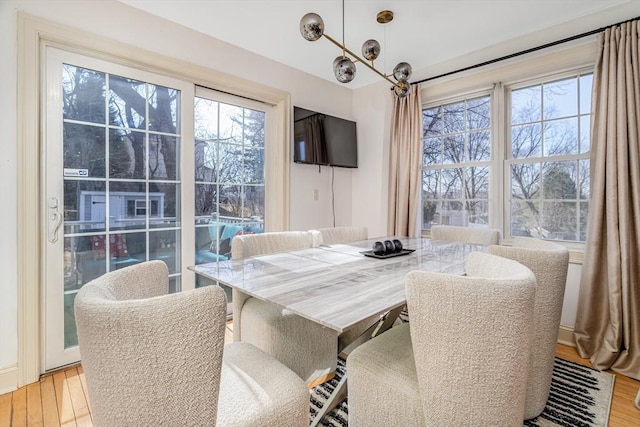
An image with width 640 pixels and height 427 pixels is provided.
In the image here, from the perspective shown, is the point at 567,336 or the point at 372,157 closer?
the point at 567,336

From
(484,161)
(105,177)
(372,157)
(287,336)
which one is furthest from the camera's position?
(372,157)

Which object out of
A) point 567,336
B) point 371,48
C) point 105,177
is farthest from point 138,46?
point 567,336

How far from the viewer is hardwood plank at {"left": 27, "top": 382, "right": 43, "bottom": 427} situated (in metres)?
1.51

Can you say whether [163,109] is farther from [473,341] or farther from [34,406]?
[473,341]

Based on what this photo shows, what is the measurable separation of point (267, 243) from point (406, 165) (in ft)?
6.33

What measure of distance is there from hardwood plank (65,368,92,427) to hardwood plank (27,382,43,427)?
0.43ft

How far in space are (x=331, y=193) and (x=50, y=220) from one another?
8.16 feet

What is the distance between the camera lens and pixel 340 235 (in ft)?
7.67

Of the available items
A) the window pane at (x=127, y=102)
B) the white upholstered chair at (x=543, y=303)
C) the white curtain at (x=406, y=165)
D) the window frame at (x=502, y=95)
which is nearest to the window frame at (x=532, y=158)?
the window frame at (x=502, y=95)

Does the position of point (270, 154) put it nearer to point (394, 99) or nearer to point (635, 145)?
A: point (394, 99)

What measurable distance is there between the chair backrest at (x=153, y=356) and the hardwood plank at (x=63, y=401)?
51.3 inches

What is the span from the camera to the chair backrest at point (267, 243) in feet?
5.80

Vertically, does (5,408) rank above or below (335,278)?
below

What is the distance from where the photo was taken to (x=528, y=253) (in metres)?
1.33
